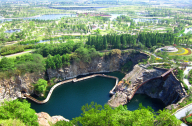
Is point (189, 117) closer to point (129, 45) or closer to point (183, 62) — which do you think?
point (183, 62)

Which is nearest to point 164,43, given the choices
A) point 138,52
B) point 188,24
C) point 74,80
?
point 138,52

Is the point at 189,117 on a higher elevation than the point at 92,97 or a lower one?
higher

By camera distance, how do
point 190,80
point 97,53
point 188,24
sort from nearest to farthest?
point 190,80, point 97,53, point 188,24

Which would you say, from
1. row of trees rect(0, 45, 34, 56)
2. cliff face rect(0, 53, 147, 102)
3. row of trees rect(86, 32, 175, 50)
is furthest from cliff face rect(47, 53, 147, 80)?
row of trees rect(0, 45, 34, 56)

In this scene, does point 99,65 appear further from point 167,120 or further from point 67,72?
point 167,120

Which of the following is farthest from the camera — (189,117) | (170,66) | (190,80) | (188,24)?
(188,24)

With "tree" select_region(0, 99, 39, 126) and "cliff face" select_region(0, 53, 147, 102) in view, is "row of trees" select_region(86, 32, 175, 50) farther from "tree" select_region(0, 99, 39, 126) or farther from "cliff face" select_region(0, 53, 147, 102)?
"tree" select_region(0, 99, 39, 126)

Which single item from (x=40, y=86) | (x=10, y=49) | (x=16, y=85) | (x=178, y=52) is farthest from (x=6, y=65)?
(x=178, y=52)
